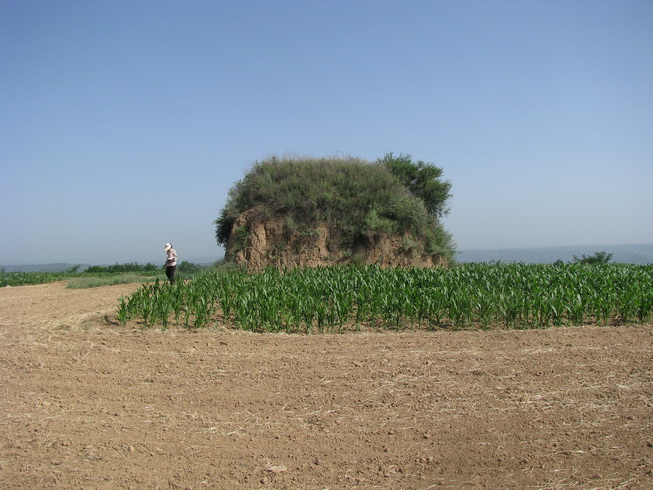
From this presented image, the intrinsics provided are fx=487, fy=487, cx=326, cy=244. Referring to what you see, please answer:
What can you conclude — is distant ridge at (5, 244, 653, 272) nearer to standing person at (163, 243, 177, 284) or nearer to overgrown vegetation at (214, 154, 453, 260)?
overgrown vegetation at (214, 154, 453, 260)

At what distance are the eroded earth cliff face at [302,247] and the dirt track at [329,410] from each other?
30.6 feet

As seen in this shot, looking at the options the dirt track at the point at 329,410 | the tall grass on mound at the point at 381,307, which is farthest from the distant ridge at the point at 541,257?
the dirt track at the point at 329,410

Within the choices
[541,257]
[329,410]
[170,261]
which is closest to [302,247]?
[170,261]

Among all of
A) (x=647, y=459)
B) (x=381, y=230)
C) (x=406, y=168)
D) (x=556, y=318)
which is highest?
(x=406, y=168)

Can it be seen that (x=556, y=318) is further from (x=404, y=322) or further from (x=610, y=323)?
(x=404, y=322)

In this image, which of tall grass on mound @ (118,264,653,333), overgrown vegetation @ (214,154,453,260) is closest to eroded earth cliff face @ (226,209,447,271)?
overgrown vegetation @ (214,154,453,260)

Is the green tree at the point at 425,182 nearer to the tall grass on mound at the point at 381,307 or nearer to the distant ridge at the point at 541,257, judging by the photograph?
the distant ridge at the point at 541,257

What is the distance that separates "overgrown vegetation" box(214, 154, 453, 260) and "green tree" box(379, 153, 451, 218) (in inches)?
56.1

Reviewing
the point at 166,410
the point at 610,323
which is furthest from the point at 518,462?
the point at 610,323

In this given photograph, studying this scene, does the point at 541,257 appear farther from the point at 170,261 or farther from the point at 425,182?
the point at 170,261

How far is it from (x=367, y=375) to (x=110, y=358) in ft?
12.0

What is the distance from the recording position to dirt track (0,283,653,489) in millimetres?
3914

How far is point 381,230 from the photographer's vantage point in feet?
56.9

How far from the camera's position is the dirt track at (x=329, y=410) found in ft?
12.8
